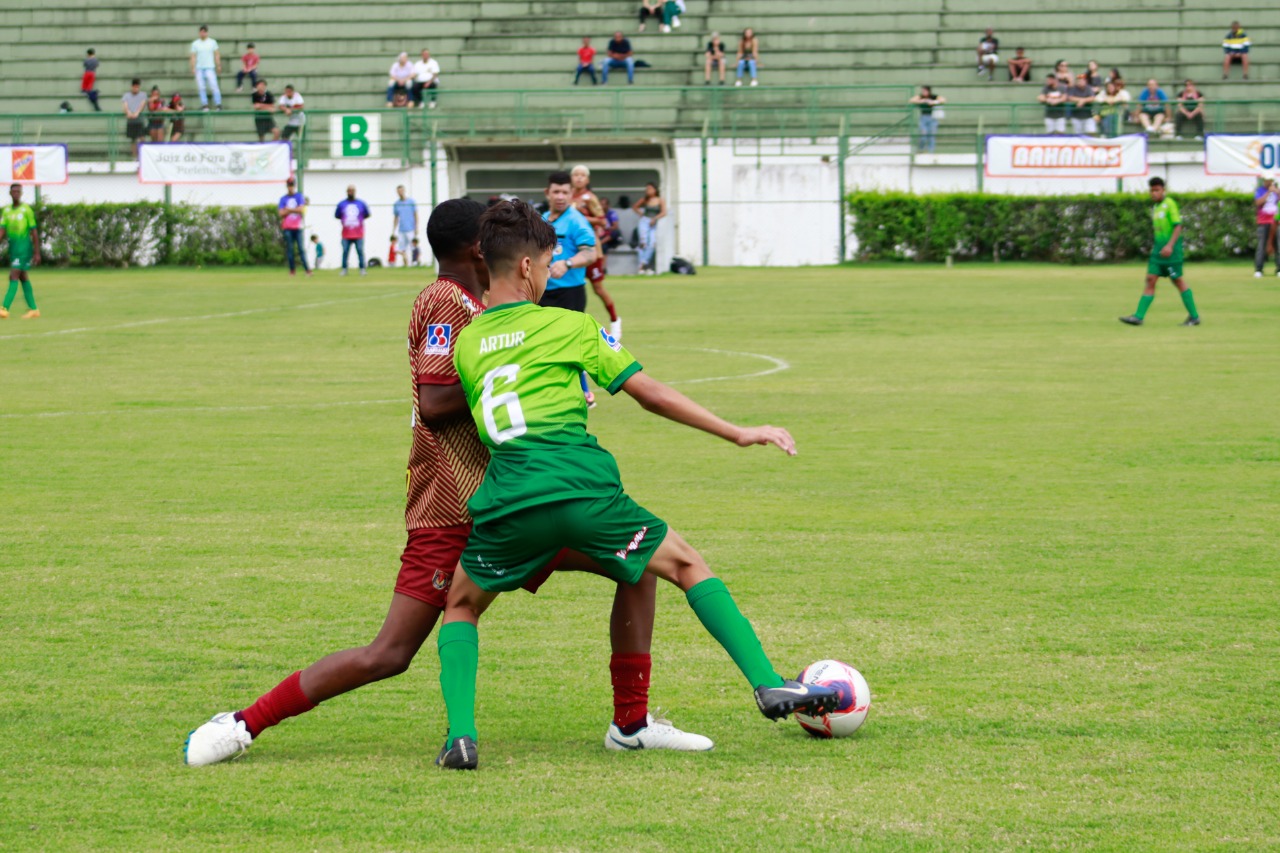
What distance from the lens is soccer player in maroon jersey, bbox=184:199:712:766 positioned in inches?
199

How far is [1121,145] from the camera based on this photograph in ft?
133

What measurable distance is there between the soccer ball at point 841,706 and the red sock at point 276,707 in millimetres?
1619

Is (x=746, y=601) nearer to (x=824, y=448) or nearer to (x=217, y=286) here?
(x=824, y=448)

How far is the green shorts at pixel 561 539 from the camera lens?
480 cm

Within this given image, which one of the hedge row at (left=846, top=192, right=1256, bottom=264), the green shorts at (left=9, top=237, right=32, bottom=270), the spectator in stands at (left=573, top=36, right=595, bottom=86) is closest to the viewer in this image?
the green shorts at (left=9, top=237, right=32, bottom=270)

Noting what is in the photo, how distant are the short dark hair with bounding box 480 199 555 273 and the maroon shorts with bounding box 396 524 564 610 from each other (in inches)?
33.9

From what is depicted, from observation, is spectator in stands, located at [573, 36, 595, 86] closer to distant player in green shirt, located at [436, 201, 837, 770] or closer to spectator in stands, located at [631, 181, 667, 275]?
spectator in stands, located at [631, 181, 667, 275]

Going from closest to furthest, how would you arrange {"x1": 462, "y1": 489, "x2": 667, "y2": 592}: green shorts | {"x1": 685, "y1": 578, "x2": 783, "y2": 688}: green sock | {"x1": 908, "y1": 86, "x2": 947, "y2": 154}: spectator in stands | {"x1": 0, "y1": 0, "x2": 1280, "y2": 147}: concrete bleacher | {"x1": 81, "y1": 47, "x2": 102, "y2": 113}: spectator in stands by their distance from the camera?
1. {"x1": 462, "y1": 489, "x2": 667, "y2": 592}: green shorts
2. {"x1": 685, "y1": 578, "x2": 783, "y2": 688}: green sock
3. {"x1": 908, "y1": 86, "x2": 947, "y2": 154}: spectator in stands
4. {"x1": 0, "y1": 0, "x2": 1280, "y2": 147}: concrete bleacher
5. {"x1": 81, "y1": 47, "x2": 102, "y2": 113}: spectator in stands

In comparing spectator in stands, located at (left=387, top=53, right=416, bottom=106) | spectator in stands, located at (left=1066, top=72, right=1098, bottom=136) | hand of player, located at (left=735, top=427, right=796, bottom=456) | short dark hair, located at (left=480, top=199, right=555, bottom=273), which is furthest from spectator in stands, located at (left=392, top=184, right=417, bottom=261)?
hand of player, located at (left=735, top=427, right=796, bottom=456)

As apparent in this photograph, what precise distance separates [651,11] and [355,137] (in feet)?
33.4

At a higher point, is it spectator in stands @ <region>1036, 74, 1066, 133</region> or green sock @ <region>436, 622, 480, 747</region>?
spectator in stands @ <region>1036, 74, 1066, 133</region>

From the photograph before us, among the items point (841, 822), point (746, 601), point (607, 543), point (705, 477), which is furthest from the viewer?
point (705, 477)

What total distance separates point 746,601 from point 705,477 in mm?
3726

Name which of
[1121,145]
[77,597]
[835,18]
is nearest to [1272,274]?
[1121,145]
